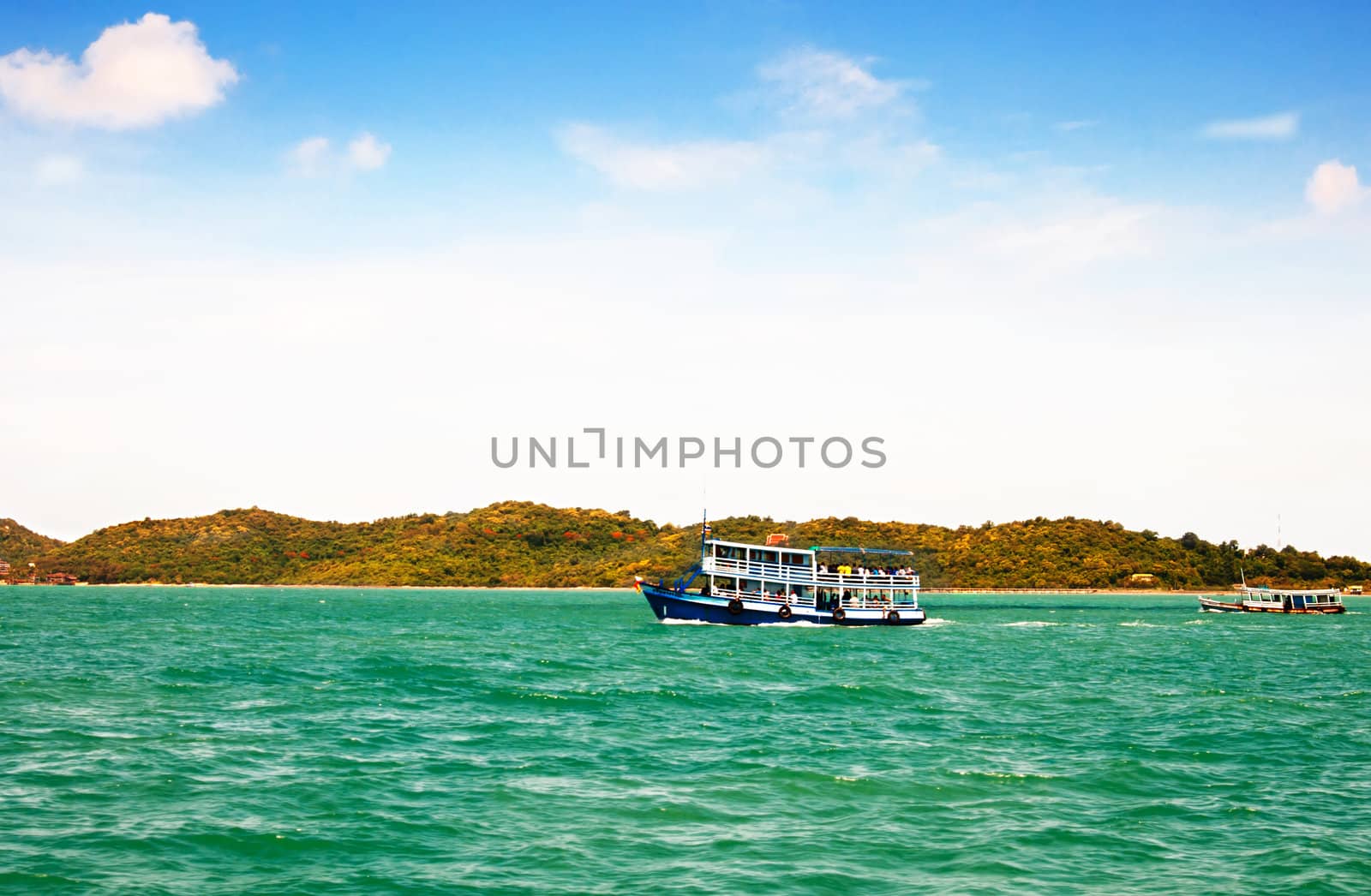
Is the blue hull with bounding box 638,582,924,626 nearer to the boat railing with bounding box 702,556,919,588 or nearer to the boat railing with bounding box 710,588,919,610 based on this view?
the boat railing with bounding box 710,588,919,610

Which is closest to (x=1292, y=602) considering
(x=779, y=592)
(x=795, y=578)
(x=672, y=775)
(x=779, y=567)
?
(x=779, y=592)

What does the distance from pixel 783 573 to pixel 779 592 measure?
335 cm

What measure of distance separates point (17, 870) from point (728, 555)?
65649 millimetres

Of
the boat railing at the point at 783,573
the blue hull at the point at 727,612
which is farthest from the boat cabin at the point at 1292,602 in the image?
the boat railing at the point at 783,573

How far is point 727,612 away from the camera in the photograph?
7562 centimetres

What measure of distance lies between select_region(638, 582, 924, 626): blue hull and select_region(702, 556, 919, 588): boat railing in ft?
7.14

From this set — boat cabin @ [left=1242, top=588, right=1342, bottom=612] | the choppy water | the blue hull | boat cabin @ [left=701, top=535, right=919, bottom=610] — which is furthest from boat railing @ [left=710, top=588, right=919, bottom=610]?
boat cabin @ [left=1242, top=588, right=1342, bottom=612]

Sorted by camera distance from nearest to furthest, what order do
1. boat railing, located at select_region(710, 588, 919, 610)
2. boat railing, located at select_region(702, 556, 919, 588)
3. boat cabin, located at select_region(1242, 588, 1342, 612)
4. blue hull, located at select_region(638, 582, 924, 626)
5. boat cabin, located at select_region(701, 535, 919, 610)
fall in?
1. boat railing, located at select_region(702, 556, 919, 588)
2. blue hull, located at select_region(638, 582, 924, 626)
3. boat cabin, located at select_region(701, 535, 919, 610)
4. boat railing, located at select_region(710, 588, 919, 610)
5. boat cabin, located at select_region(1242, 588, 1342, 612)

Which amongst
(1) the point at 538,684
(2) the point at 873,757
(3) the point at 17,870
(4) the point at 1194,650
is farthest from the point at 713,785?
(4) the point at 1194,650

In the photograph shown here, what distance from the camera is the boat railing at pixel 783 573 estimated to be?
2958 inches

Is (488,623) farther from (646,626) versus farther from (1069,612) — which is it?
(1069,612)

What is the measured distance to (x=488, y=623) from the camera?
82.2 m

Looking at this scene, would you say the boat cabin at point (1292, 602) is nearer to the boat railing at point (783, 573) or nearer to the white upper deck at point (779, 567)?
the boat railing at point (783, 573)

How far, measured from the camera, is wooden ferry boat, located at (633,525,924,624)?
75562 mm
